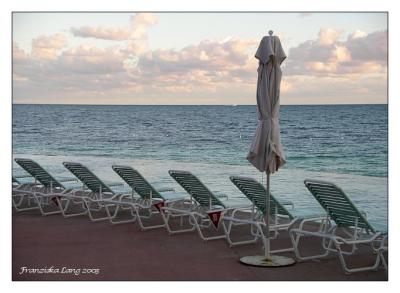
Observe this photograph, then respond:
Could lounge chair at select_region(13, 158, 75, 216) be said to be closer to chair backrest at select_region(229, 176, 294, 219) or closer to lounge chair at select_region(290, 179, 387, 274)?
chair backrest at select_region(229, 176, 294, 219)

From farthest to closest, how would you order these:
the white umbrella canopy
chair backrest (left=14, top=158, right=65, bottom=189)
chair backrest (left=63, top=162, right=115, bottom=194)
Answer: chair backrest (left=14, top=158, right=65, bottom=189)
chair backrest (left=63, top=162, right=115, bottom=194)
the white umbrella canopy

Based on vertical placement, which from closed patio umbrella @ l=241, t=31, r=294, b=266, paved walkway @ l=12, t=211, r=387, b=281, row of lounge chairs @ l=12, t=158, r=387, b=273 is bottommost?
paved walkway @ l=12, t=211, r=387, b=281

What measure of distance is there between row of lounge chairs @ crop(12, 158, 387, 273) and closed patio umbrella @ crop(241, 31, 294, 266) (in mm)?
366

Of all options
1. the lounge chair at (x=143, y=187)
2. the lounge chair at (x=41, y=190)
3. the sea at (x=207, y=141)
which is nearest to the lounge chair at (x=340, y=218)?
the lounge chair at (x=143, y=187)

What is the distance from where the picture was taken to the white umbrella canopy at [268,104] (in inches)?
238

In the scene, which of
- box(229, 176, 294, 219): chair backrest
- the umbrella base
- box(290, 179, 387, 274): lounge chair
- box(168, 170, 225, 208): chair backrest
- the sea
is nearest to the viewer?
box(290, 179, 387, 274): lounge chair

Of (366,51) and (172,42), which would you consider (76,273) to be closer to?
(366,51)

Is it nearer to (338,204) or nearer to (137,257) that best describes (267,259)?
(338,204)

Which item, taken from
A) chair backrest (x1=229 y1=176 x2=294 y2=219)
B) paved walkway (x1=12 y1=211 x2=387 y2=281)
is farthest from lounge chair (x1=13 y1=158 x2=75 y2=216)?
chair backrest (x1=229 y1=176 x2=294 y2=219)

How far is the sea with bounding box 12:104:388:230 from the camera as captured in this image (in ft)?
76.2

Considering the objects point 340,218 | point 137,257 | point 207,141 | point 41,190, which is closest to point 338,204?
Result: point 340,218

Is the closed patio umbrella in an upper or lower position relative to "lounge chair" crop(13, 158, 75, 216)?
upper

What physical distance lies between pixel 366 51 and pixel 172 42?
14.5m
